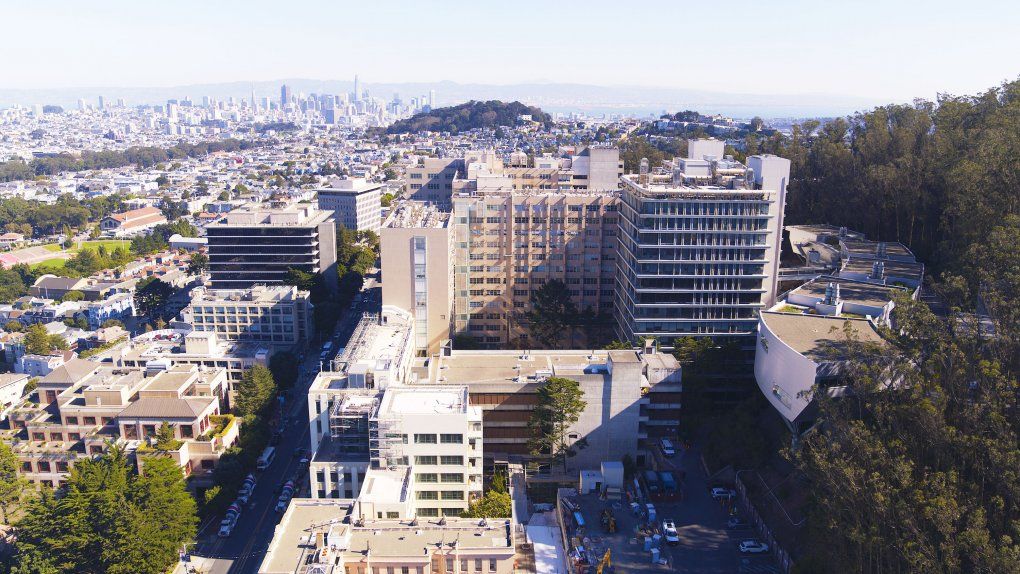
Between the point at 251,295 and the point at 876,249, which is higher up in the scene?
the point at 876,249

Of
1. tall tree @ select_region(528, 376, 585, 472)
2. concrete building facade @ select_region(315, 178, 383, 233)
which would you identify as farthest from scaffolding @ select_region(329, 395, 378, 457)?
concrete building facade @ select_region(315, 178, 383, 233)

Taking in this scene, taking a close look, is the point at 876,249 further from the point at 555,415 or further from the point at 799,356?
the point at 555,415

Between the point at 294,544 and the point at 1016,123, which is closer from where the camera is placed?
the point at 294,544

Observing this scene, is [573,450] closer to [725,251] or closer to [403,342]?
[403,342]

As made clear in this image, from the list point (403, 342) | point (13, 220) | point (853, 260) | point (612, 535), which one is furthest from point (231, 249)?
point (13, 220)

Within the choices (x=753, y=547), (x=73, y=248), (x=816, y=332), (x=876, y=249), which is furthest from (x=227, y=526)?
(x=73, y=248)

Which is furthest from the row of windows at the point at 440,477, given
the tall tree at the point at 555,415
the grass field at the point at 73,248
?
the grass field at the point at 73,248

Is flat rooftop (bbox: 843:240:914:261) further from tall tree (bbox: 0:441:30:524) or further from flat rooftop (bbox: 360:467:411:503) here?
tall tree (bbox: 0:441:30:524)
